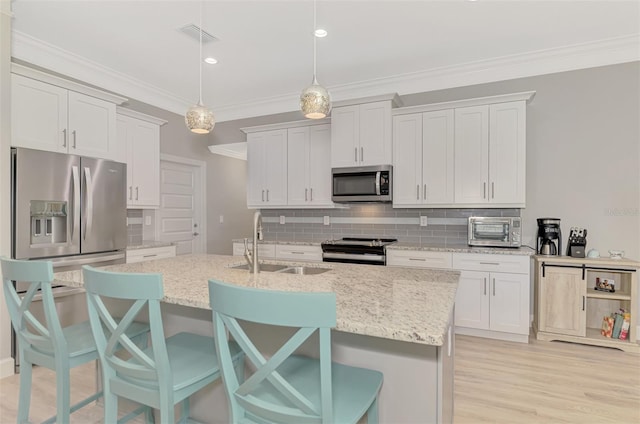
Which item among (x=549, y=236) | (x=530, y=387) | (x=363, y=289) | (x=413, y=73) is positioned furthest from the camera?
(x=413, y=73)

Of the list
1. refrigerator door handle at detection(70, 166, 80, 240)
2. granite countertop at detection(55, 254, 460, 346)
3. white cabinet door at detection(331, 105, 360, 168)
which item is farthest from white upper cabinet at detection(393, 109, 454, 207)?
refrigerator door handle at detection(70, 166, 80, 240)

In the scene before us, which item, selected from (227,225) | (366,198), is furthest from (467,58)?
(227,225)

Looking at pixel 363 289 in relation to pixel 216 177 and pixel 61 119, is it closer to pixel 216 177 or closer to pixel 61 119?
pixel 61 119

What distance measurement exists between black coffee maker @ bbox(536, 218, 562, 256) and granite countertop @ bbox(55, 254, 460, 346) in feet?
6.65

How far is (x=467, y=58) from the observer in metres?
3.79

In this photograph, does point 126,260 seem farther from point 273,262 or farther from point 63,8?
point 63,8

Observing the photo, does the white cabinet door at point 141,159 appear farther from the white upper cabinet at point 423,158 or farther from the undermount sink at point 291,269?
the white upper cabinet at point 423,158

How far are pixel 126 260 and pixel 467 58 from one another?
13.7 ft

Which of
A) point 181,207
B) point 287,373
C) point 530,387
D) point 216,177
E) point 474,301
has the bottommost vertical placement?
point 530,387

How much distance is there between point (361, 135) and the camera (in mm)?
4160

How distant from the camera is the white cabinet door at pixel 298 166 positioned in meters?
4.63

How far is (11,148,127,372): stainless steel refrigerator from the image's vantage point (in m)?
2.81

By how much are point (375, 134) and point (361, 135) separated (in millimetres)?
168

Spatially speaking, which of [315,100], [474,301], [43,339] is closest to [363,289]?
Answer: [315,100]
